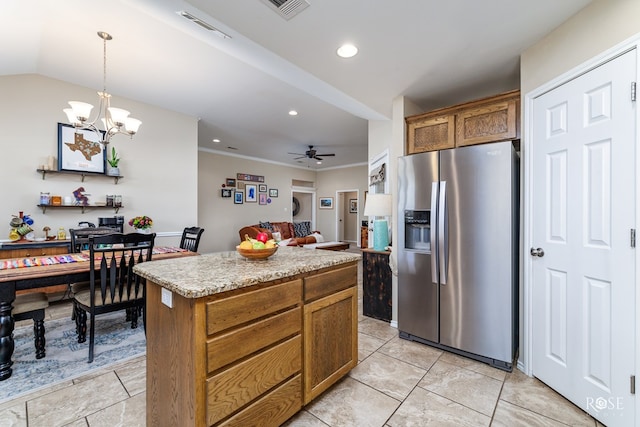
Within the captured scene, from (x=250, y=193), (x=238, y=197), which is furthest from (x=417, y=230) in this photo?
(x=250, y=193)

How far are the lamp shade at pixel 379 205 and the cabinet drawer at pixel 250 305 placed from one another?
1851 millimetres

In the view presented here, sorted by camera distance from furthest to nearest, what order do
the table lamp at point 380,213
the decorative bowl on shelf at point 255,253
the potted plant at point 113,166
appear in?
A: 1. the potted plant at point 113,166
2. the table lamp at point 380,213
3. the decorative bowl on shelf at point 255,253

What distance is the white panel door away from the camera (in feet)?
4.94

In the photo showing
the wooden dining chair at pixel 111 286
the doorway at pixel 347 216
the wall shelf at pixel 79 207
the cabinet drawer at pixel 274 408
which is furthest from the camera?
the doorway at pixel 347 216

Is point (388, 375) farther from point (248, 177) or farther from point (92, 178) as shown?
point (248, 177)

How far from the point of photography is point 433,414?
1696 millimetres

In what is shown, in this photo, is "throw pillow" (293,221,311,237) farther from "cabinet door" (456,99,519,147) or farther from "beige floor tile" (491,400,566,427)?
"beige floor tile" (491,400,566,427)

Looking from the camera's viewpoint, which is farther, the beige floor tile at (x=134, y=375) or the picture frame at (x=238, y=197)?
the picture frame at (x=238, y=197)

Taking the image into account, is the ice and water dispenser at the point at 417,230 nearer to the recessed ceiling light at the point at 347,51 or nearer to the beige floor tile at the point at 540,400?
the beige floor tile at the point at 540,400

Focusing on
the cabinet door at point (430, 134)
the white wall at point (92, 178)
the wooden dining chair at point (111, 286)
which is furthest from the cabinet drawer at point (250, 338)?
the white wall at point (92, 178)

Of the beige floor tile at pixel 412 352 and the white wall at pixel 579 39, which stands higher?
the white wall at pixel 579 39

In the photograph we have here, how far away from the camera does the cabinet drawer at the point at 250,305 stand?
1.23 m

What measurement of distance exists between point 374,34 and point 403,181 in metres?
1.27

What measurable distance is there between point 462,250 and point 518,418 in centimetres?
113
